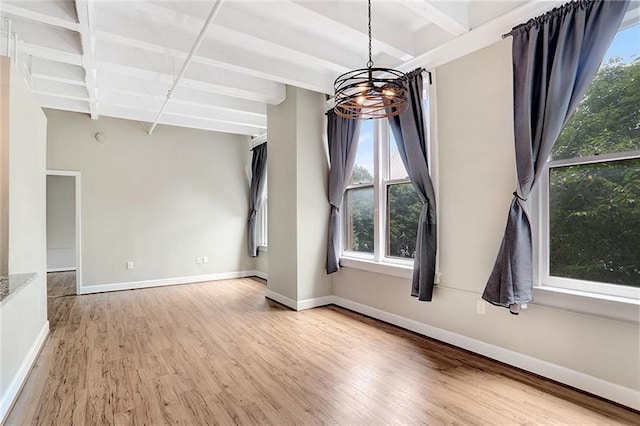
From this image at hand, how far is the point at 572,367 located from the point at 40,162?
5.30 m

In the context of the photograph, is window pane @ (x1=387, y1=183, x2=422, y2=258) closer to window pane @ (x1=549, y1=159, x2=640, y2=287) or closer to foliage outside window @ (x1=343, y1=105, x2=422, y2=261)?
foliage outside window @ (x1=343, y1=105, x2=422, y2=261)

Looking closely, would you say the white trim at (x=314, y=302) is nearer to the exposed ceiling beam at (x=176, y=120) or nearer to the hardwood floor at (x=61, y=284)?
the exposed ceiling beam at (x=176, y=120)

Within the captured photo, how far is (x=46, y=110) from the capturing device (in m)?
5.61

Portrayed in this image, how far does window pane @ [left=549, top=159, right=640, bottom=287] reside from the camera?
7.54 feet

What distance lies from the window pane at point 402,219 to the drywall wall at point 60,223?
27.2 ft

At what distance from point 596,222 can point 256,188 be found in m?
5.68

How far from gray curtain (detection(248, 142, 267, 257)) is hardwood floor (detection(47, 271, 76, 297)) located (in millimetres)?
3253

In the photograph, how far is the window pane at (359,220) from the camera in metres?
4.43

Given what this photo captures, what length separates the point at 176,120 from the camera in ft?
20.0

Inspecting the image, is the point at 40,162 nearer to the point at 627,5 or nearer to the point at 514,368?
the point at 514,368

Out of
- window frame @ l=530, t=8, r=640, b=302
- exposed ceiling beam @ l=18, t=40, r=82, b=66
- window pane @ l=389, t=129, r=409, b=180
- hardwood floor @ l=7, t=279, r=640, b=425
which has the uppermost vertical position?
exposed ceiling beam @ l=18, t=40, r=82, b=66

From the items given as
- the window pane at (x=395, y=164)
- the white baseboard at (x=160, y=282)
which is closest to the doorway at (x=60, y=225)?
the white baseboard at (x=160, y=282)

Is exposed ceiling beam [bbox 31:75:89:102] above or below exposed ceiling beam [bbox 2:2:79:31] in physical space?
above

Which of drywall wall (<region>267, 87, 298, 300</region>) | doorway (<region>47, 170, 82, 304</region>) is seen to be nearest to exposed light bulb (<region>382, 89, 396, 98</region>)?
drywall wall (<region>267, 87, 298, 300</region>)
